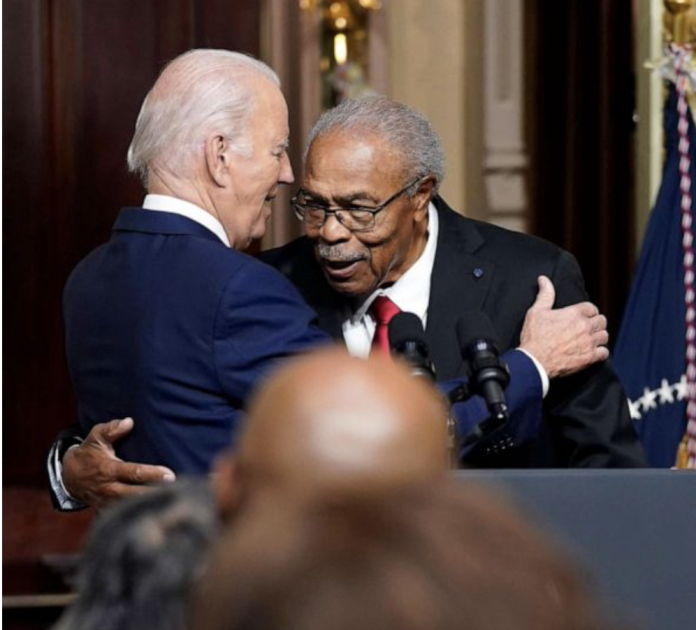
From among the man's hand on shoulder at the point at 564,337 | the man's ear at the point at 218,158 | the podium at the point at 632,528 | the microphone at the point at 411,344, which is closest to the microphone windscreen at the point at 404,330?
the microphone at the point at 411,344

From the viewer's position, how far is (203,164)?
2482mm

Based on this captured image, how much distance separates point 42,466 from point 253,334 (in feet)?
6.68

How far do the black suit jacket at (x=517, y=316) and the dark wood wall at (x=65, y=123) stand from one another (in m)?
1.29

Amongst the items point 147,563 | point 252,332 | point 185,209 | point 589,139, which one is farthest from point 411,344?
point 589,139

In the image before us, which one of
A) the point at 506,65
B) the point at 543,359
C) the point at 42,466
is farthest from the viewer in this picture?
the point at 506,65

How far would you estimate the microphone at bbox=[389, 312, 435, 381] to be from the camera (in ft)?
6.97

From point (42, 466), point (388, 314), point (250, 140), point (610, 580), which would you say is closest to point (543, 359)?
point (388, 314)

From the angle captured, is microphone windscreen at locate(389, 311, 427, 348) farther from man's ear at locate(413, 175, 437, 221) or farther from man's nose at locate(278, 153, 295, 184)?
man's ear at locate(413, 175, 437, 221)

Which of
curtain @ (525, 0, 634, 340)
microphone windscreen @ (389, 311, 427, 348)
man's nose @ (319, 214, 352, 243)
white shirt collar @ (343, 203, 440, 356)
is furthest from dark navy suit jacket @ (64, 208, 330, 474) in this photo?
curtain @ (525, 0, 634, 340)

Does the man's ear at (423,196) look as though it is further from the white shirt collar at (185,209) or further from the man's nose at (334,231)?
the white shirt collar at (185,209)

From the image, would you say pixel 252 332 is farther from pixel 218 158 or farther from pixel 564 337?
pixel 564 337

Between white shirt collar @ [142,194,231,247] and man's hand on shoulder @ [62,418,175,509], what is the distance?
0.30 m

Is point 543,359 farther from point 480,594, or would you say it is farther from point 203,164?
point 480,594

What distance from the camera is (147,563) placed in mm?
1193
